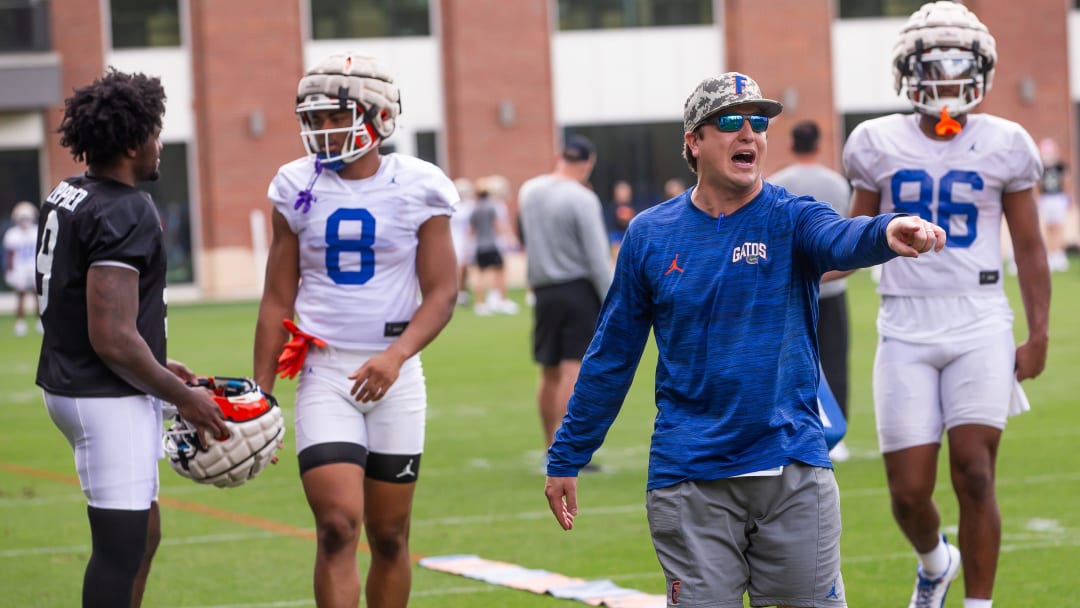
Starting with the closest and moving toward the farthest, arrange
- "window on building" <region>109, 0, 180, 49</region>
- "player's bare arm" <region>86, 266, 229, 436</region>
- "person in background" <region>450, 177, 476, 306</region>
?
1. "player's bare arm" <region>86, 266, 229, 436</region>
2. "person in background" <region>450, 177, 476, 306</region>
3. "window on building" <region>109, 0, 180, 49</region>

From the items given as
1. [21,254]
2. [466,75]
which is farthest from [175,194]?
[21,254]

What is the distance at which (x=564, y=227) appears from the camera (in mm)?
11180

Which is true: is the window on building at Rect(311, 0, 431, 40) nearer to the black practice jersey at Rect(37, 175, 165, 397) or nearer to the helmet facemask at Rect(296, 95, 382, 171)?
the helmet facemask at Rect(296, 95, 382, 171)

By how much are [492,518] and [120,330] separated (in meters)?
4.66

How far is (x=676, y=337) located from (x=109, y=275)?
1.97 meters

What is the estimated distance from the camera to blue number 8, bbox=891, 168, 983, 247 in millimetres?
6715

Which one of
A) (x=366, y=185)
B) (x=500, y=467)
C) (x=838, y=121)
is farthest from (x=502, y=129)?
(x=366, y=185)

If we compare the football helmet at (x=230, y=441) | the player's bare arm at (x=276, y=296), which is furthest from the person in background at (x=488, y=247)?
the football helmet at (x=230, y=441)

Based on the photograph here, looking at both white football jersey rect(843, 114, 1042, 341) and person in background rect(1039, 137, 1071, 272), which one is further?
person in background rect(1039, 137, 1071, 272)

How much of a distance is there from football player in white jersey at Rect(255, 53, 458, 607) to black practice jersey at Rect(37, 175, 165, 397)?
0.71 meters

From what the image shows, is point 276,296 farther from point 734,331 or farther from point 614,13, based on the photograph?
point 614,13

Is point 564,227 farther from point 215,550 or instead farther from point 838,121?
point 838,121

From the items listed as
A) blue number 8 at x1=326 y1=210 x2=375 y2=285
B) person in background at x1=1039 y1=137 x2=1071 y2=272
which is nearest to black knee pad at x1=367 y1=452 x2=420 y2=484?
blue number 8 at x1=326 y1=210 x2=375 y2=285

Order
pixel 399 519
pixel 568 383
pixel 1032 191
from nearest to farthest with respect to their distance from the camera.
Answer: pixel 399 519
pixel 1032 191
pixel 568 383
